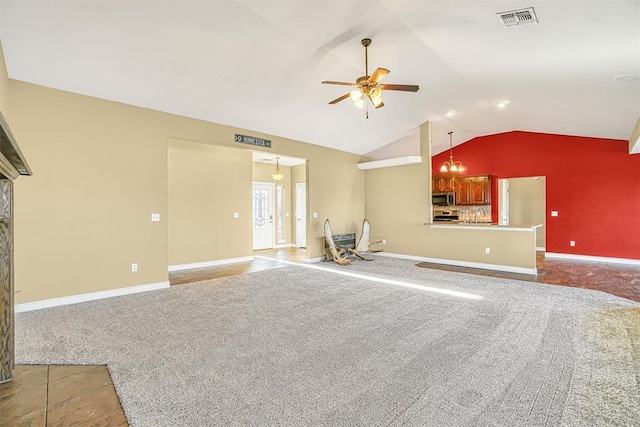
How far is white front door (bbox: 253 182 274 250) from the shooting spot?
9.09 meters

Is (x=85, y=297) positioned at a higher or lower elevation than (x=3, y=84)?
lower

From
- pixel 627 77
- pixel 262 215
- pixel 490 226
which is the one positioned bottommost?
pixel 490 226

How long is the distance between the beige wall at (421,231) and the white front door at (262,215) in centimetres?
302

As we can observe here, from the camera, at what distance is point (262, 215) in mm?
9242

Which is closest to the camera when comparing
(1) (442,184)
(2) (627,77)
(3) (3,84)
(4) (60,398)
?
(4) (60,398)

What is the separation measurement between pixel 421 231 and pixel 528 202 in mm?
4293

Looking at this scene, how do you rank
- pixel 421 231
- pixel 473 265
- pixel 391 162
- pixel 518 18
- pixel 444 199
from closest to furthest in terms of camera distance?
pixel 518 18 → pixel 473 265 → pixel 421 231 → pixel 391 162 → pixel 444 199

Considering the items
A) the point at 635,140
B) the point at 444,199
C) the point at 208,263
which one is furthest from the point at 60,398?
the point at 444,199

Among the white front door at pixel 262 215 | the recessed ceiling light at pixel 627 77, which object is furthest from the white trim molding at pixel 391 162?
the recessed ceiling light at pixel 627 77

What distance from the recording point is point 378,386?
6.81 ft

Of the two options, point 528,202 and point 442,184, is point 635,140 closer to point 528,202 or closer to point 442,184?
point 528,202

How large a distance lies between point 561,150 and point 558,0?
6224 millimetres

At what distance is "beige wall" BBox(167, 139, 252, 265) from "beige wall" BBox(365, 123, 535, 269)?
137 inches

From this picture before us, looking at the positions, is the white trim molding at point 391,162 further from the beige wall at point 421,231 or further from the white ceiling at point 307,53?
the white ceiling at point 307,53
